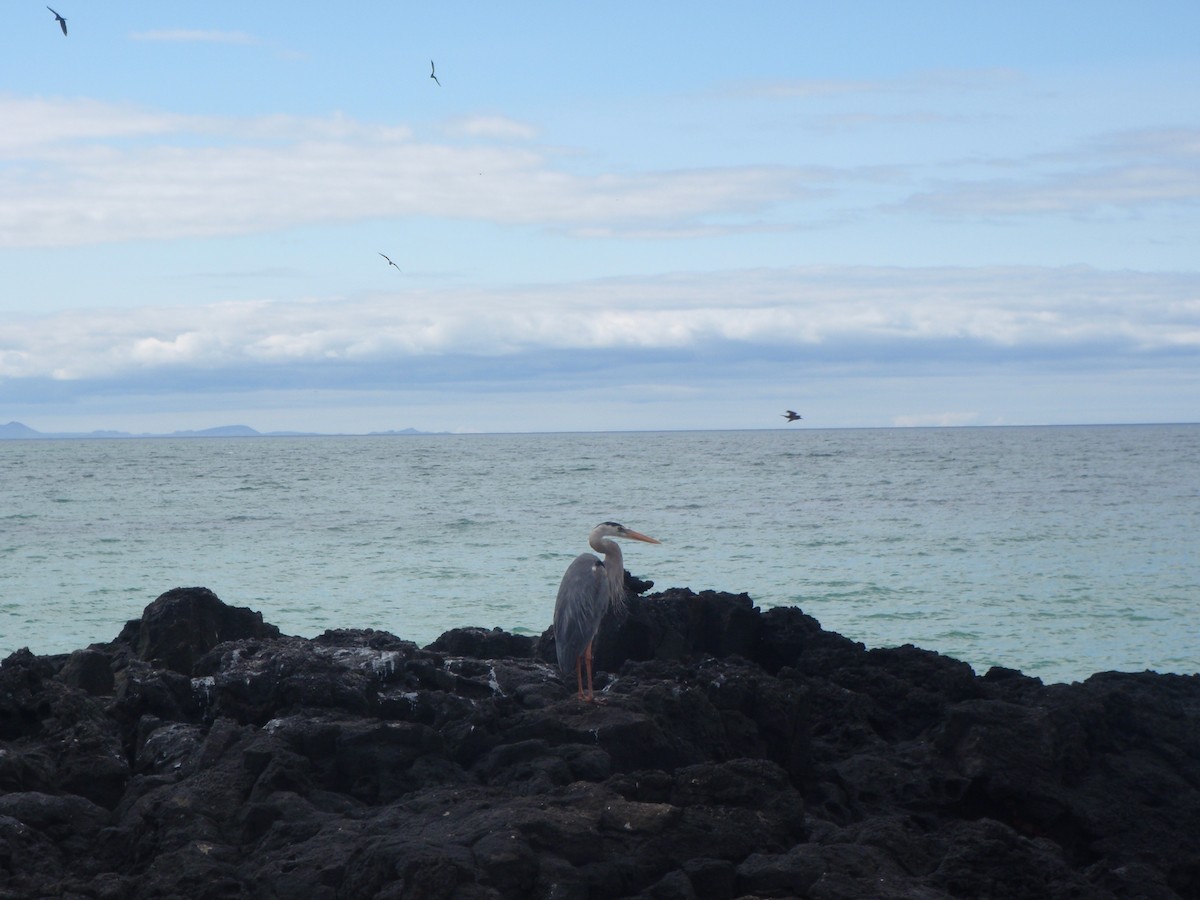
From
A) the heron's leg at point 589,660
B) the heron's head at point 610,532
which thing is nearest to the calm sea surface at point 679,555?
the heron's head at point 610,532

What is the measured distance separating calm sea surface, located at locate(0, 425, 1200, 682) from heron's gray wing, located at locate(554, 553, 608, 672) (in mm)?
6431

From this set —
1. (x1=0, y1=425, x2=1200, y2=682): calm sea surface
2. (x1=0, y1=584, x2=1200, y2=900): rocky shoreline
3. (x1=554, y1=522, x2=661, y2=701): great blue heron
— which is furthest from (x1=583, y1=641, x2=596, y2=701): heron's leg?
(x1=0, y1=425, x2=1200, y2=682): calm sea surface

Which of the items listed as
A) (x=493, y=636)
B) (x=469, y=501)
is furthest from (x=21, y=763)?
(x=469, y=501)

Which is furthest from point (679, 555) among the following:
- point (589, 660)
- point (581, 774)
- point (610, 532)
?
point (581, 774)

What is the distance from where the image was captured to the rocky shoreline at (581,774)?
4.94 meters

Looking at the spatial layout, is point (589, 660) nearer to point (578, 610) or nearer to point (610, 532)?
point (578, 610)

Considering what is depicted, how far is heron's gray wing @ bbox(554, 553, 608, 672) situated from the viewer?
Result: 8.07 metres

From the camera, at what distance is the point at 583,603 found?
26.7 ft

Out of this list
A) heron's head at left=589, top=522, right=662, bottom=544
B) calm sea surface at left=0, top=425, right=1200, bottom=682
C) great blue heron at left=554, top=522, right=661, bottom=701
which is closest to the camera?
great blue heron at left=554, top=522, right=661, bottom=701

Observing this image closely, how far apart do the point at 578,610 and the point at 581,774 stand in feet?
7.18

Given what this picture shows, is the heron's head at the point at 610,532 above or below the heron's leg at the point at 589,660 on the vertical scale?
above

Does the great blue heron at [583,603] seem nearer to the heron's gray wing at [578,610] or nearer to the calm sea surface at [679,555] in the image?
the heron's gray wing at [578,610]

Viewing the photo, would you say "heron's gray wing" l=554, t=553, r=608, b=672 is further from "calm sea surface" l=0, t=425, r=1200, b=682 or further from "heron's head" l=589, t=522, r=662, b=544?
"calm sea surface" l=0, t=425, r=1200, b=682

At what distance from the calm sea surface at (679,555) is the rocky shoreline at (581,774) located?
573cm
